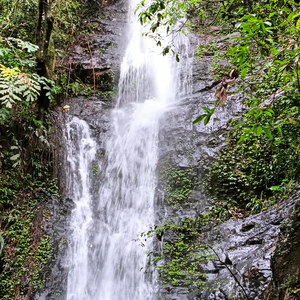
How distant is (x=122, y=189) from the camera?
7215 mm

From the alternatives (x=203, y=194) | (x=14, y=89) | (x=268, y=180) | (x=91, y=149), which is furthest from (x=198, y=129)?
(x=14, y=89)

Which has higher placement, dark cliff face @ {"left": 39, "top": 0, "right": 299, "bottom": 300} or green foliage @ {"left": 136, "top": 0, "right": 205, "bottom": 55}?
green foliage @ {"left": 136, "top": 0, "right": 205, "bottom": 55}

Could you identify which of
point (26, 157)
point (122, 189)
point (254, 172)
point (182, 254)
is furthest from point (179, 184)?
point (26, 157)

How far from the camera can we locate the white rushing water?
5.58m

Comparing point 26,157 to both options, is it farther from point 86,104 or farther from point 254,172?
point 254,172

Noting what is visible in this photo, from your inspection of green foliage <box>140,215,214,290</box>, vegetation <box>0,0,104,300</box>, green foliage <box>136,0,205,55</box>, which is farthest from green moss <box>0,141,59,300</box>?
green foliage <box>136,0,205,55</box>

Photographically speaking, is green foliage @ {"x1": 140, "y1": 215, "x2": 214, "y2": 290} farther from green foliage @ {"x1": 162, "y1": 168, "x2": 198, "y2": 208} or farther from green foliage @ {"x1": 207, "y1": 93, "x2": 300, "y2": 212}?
green foliage @ {"x1": 207, "y1": 93, "x2": 300, "y2": 212}

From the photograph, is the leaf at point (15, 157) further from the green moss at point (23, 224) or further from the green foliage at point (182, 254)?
the green foliage at point (182, 254)

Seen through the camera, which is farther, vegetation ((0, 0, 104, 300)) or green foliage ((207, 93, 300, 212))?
vegetation ((0, 0, 104, 300))

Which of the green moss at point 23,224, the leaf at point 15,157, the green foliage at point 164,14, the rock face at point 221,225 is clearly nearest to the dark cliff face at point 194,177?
the rock face at point 221,225

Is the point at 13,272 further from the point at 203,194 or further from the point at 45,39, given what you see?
the point at 45,39

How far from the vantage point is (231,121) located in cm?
741

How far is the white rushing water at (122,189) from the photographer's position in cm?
558

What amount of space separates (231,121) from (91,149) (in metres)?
3.90
